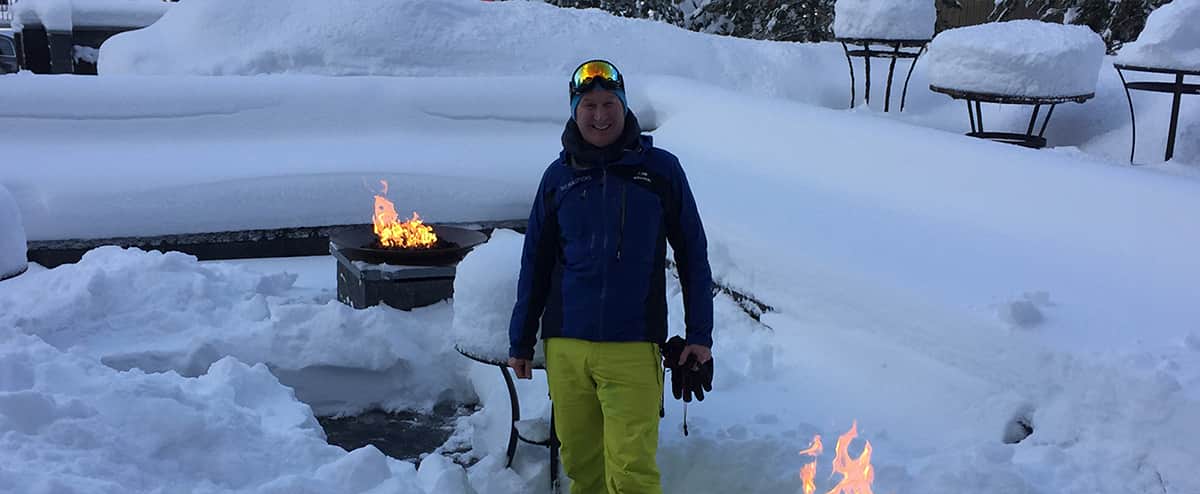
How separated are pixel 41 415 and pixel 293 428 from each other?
2.55ft

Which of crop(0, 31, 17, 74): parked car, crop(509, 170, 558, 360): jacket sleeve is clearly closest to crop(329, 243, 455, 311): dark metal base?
crop(509, 170, 558, 360): jacket sleeve

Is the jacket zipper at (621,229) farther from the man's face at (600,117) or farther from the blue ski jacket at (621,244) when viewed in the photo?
the man's face at (600,117)

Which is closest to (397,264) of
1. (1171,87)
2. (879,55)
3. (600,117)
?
(600,117)

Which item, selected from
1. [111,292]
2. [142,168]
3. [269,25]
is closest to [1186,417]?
[111,292]

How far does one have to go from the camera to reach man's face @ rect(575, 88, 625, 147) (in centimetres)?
292

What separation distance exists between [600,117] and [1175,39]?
197 inches

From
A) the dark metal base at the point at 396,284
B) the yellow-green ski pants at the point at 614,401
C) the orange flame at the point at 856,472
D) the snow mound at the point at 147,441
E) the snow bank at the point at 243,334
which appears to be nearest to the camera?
the orange flame at the point at 856,472

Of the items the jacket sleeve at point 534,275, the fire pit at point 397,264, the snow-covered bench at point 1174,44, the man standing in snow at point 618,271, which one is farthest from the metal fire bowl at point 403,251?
the snow-covered bench at point 1174,44

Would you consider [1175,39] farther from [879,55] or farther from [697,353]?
[697,353]

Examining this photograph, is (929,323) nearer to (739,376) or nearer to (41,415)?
(739,376)

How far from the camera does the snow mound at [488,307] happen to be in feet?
11.0

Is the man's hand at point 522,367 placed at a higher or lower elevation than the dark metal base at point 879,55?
lower

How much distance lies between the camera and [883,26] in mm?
7848

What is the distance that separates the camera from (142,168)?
5.69 meters
